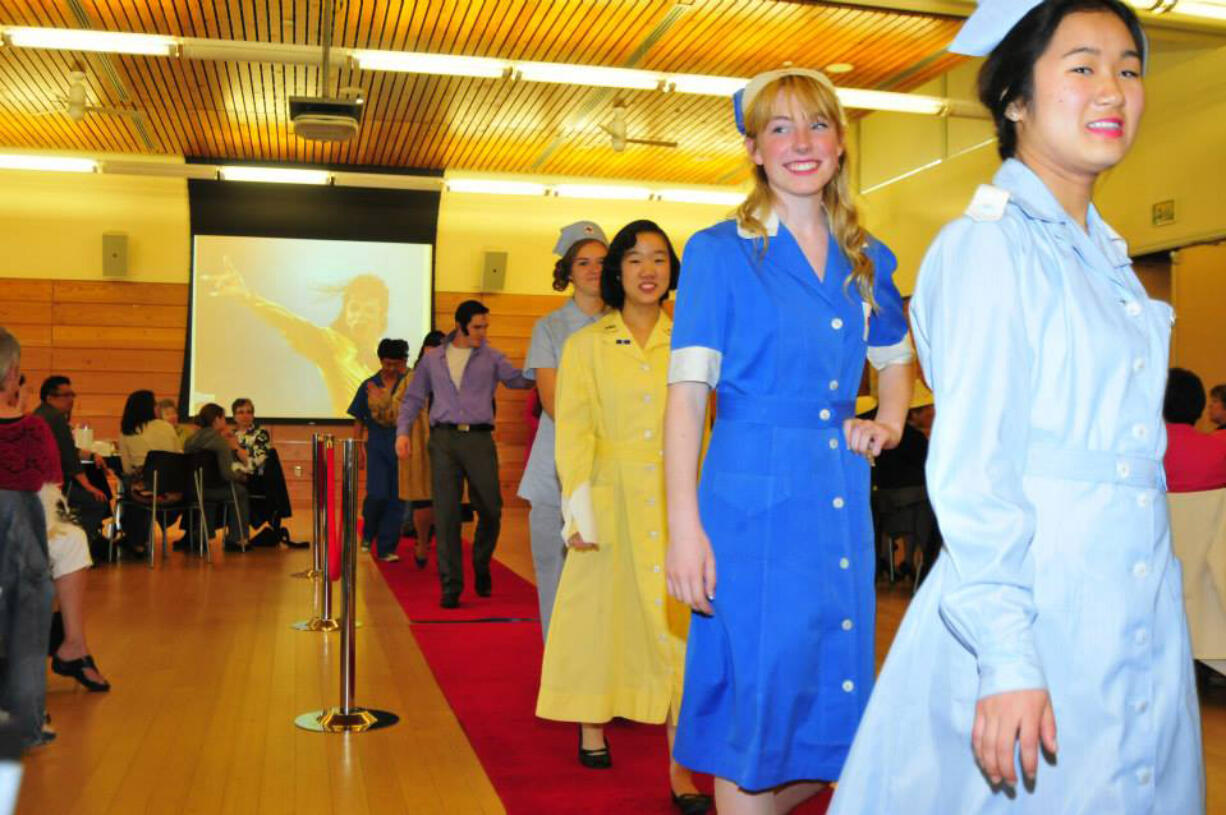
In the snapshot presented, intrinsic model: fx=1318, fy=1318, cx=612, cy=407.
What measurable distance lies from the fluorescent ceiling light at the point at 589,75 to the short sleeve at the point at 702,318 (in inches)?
355

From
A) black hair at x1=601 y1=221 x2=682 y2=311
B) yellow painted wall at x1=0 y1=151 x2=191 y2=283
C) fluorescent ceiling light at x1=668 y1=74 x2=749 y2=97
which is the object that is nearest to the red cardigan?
black hair at x1=601 y1=221 x2=682 y2=311

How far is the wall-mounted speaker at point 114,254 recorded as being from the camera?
1581cm

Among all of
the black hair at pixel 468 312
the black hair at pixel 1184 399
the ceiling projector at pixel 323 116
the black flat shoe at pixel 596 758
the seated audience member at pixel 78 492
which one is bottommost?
the black flat shoe at pixel 596 758

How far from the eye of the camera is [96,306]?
15992 mm

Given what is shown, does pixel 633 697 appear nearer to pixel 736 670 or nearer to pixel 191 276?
pixel 736 670

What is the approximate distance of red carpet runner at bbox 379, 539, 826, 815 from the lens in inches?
137

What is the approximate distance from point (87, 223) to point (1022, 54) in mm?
16106

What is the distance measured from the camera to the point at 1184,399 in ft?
16.8

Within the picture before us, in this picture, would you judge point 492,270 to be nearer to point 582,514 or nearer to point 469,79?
point 469,79

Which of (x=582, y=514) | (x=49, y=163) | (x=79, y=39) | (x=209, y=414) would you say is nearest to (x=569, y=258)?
(x=582, y=514)

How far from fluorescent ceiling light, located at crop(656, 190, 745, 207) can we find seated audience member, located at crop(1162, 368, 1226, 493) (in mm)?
11307

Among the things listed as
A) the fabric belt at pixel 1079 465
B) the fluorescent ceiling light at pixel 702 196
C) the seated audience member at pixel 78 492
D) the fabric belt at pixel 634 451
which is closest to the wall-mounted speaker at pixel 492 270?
the fluorescent ceiling light at pixel 702 196

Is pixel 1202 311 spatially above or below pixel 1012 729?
above

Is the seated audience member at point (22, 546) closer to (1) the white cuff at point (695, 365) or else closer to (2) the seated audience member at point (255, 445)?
(1) the white cuff at point (695, 365)
